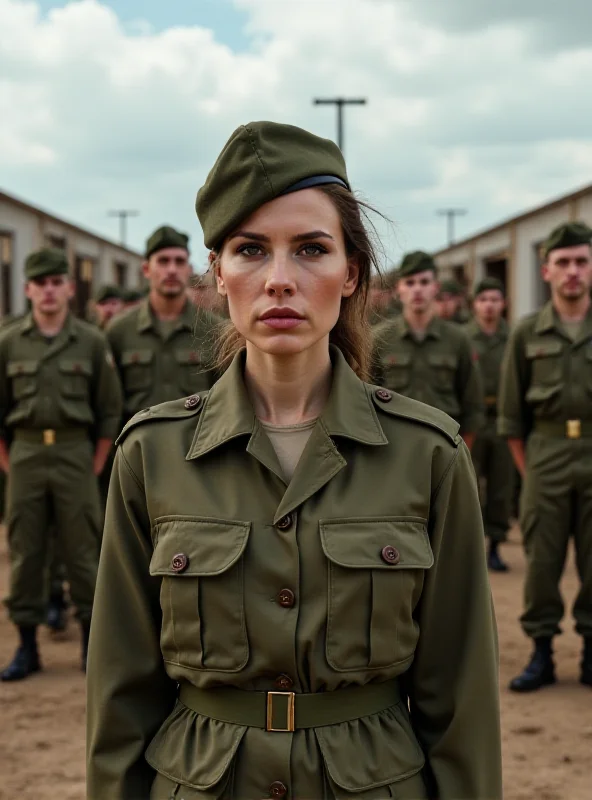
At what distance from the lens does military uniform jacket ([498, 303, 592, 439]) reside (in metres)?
4.90

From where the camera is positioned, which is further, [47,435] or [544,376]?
[47,435]

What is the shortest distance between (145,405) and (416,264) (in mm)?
2281

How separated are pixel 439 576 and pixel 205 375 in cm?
440

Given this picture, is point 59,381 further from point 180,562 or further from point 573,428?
point 180,562

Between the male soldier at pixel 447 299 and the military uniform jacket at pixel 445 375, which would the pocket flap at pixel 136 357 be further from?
the male soldier at pixel 447 299

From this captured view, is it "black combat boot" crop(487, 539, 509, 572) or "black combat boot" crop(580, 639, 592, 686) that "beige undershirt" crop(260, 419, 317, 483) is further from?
"black combat boot" crop(487, 539, 509, 572)

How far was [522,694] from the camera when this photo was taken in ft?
16.2

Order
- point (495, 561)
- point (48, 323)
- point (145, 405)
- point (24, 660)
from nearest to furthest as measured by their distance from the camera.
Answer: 1. point (24, 660)
2. point (48, 323)
3. point (145, 405)
4. point (495, 561)

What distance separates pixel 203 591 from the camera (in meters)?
1.60

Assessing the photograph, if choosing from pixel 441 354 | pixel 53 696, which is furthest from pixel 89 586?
pixel 441 354

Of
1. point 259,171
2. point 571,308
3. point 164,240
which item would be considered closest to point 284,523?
point 259,171

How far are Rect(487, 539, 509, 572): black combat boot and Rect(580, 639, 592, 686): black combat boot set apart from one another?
2536mm

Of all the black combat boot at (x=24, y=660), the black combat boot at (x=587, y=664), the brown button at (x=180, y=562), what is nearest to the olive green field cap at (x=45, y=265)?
the black combat boot at (x=24, y=660)

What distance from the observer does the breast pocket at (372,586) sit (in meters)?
1.56
